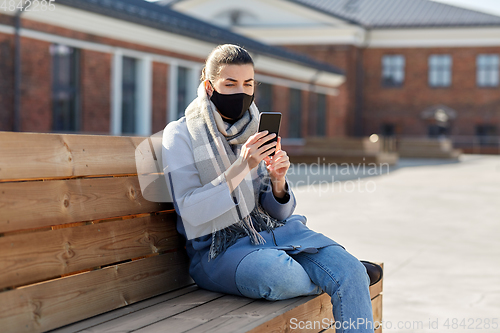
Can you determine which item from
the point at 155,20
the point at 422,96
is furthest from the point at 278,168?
the point at 422,96

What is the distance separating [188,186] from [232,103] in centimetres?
44

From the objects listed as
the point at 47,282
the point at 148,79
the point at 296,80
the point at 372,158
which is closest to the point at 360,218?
the point at 47,282

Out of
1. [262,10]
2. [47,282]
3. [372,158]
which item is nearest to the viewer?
[47,282]

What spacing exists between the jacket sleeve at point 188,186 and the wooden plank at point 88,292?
0.99ft

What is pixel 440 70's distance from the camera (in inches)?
1331

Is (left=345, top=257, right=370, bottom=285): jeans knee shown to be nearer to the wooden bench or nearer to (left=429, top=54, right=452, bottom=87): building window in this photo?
the wooden bench

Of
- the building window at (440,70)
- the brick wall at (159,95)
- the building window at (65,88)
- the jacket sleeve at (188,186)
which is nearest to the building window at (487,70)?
the building window at (440,70)

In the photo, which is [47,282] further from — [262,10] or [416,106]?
[416,106]

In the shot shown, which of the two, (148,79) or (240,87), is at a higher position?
(148,79)

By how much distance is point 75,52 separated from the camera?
13.9m

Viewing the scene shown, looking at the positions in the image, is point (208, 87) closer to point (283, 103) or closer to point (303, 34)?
point (283, 103)

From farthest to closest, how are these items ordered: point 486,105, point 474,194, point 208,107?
point 486,105
point 474,194
point 208,107

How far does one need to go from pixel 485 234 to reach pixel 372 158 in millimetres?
11792

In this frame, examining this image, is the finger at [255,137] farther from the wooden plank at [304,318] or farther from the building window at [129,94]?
the building window at [129,94]
